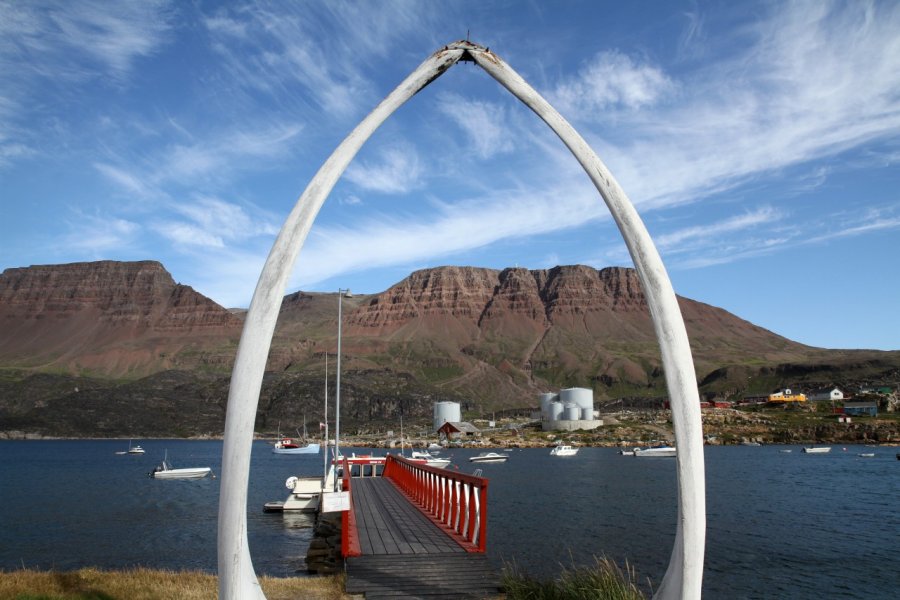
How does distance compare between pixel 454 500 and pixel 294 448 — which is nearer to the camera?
pixel 454 500

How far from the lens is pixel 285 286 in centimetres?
1021

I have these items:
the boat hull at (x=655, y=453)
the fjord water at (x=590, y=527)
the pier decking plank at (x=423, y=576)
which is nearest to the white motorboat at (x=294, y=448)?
the boat hull at (x=655, y=453)

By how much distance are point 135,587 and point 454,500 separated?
808 cm

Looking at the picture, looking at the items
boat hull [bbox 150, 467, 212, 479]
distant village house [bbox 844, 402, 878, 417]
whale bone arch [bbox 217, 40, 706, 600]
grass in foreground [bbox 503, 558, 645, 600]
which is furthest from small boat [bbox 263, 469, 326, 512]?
distant village house [bbox 844, 402, 878, 417]

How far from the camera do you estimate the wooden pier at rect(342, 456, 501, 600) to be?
1309 cm

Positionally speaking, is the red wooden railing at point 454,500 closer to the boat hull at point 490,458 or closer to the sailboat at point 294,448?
the boat hull at point 490,458

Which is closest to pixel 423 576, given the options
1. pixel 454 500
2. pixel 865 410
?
pixel 454 500

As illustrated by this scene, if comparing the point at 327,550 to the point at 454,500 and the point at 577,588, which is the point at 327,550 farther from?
the point at 577,588

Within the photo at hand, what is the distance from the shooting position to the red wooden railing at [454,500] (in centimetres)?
1599

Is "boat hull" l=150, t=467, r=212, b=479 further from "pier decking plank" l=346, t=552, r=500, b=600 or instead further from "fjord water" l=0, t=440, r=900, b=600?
"pier decking plank" l=346, t=552, r=500, b=600

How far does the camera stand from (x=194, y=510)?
60.2 metres

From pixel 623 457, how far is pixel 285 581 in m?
126

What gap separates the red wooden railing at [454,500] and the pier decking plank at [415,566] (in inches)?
17.4

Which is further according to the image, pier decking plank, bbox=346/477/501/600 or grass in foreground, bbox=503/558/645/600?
pier decking plank, bbox=346/477/501/600
